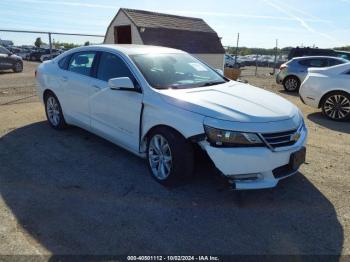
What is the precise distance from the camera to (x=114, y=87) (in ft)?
13.9

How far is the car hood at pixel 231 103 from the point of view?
353 centimetres

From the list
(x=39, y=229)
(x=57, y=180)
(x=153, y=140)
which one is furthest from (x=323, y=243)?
(x=57, y=180)

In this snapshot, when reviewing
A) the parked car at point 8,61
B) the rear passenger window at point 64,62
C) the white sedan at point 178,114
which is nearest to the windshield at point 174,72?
the white sedan at point 178,114

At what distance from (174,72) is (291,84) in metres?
9.98

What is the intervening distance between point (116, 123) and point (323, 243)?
285cm

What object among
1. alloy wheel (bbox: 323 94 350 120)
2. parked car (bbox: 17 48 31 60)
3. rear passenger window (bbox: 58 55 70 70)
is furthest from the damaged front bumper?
parked car (bbox: 17 48 31 60)

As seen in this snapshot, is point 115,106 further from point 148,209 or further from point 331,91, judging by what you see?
point 331,91

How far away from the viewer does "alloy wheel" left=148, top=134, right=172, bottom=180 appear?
13.1 ft

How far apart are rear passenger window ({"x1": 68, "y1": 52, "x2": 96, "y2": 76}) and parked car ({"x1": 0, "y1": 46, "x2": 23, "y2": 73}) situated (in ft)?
45.8

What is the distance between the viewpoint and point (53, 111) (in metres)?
6.23

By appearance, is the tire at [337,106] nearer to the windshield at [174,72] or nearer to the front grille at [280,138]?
the windshield at [174,72]

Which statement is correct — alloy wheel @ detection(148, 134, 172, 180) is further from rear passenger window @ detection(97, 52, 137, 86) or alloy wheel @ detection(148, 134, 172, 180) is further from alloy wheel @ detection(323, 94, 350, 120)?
alloy wheel @ detection(323, 94, 350, 120)

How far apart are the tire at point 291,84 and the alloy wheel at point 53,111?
9.94 metres

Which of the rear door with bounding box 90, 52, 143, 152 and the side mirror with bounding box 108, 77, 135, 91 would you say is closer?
the side mirror with bounding box 108, 77, 135, 91
